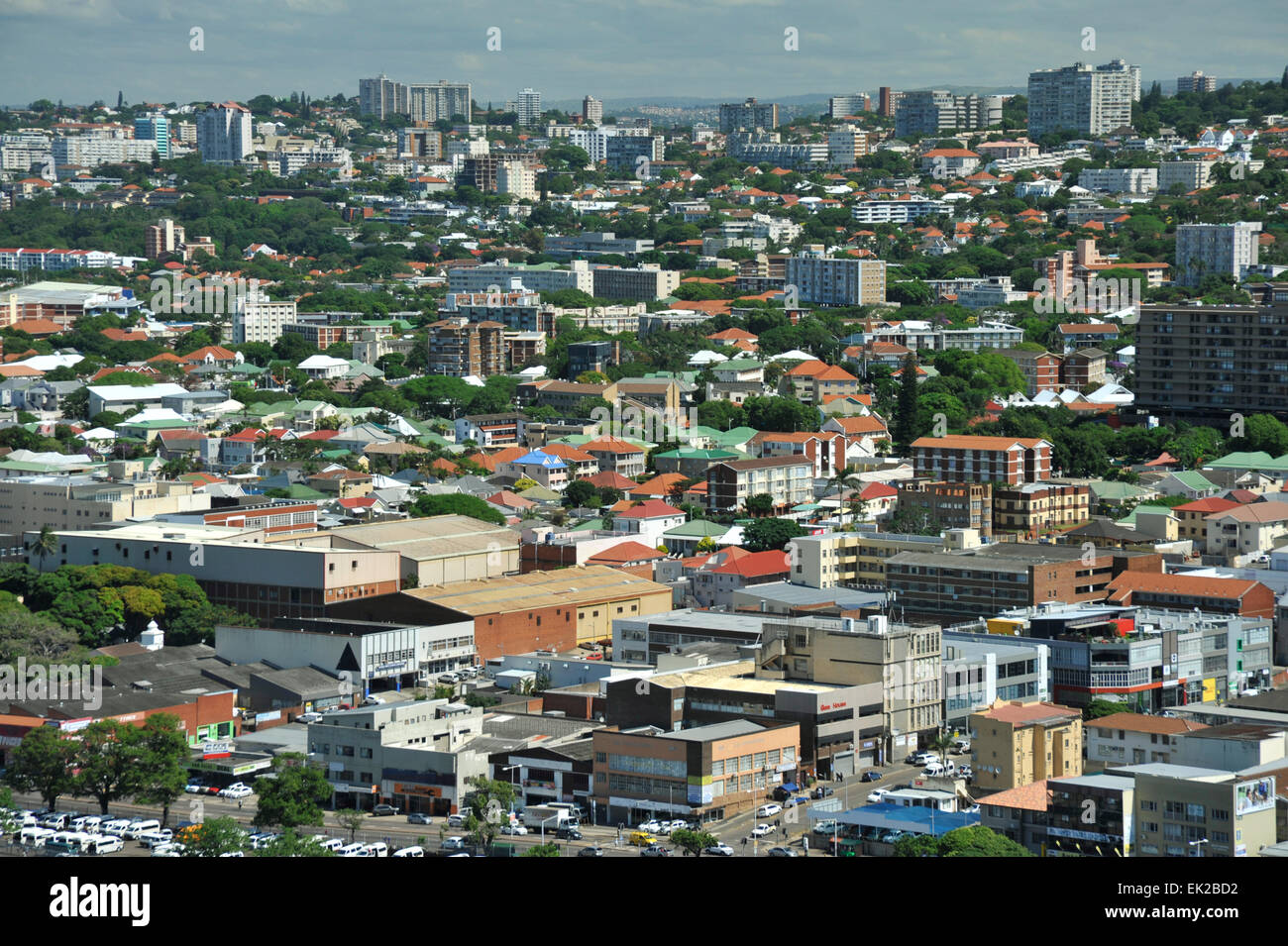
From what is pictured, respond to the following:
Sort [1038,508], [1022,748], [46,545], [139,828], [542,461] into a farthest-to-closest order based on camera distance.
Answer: [542,461] → [1038,508] → [46,545] → [1022,748] → [139,828]

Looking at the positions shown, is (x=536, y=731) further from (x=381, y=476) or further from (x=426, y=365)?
(x=426, y=365)

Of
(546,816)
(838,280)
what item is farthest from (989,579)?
(838,280)

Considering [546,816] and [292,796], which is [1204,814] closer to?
[546,816]

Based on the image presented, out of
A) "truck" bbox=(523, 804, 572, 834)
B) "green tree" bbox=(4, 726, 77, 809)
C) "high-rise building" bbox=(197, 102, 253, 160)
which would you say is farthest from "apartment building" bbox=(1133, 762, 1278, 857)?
"high-rise building" bbox=(197, 102, 253, 160)

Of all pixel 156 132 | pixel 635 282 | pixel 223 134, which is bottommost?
pixel 635 282
